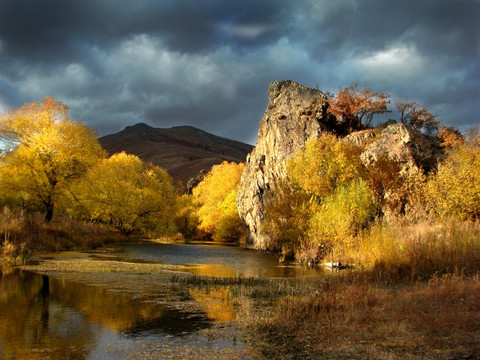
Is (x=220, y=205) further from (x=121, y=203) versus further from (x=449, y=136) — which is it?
(x=449, y=136)

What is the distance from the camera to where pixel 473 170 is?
2706cm

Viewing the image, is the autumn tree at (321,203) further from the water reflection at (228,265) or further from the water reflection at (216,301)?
the water reflection at (216,301)

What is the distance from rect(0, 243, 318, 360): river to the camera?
25.2 feet

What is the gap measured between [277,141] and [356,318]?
46.6 meters

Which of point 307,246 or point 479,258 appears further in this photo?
point 307,246

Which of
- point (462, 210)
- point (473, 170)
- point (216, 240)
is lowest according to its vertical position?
point (216, 240)

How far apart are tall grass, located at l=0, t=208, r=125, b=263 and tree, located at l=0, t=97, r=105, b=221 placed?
3453mm

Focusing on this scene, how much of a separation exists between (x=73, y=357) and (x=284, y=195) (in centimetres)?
3053

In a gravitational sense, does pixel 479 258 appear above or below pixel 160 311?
above

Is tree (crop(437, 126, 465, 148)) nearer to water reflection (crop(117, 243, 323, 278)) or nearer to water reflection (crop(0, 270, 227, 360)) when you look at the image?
water reflection (crop(117, 243, 323, 278))

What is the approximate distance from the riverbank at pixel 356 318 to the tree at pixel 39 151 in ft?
81.3

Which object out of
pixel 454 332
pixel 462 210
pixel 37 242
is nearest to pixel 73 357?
pixel 454 332

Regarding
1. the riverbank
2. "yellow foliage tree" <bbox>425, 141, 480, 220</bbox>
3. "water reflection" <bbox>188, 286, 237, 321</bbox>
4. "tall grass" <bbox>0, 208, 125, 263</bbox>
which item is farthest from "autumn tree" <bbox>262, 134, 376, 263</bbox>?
"tall grass" <bbox>0, 208, 125, 263</bbox>

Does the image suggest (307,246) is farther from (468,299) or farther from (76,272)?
(468,299)
